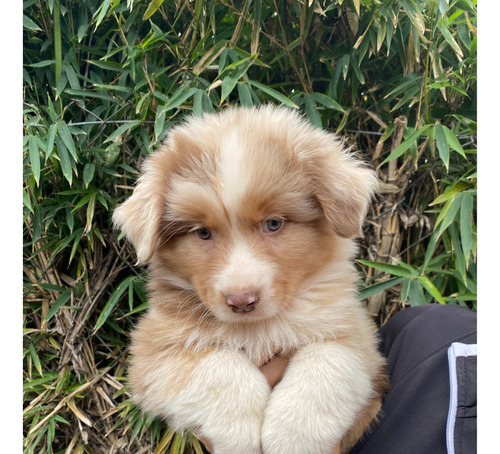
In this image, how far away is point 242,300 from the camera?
145 centimetres

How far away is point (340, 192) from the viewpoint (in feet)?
5.41

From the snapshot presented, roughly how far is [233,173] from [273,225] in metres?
0.25

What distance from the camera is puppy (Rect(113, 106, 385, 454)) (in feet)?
4.99

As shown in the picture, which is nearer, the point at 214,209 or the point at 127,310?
the point at 214,209

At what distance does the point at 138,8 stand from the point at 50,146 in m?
0.97

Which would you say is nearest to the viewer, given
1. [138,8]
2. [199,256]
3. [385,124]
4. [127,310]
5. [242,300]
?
[242,300]

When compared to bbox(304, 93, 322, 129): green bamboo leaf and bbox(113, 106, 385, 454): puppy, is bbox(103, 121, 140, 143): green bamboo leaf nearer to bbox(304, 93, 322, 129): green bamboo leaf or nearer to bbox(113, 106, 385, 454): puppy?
bbox(113, 106, 385, 454): puppy

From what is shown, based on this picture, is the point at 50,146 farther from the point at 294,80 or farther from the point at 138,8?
the point at 294,80

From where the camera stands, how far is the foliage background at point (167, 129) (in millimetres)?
2428

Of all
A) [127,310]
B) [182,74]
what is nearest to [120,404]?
[127,310]

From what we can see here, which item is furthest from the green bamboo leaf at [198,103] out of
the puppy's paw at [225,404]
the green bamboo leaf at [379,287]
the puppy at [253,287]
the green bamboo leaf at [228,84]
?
the green bamboo leaf at [379,287]

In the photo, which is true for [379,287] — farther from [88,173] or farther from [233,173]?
[88,173]

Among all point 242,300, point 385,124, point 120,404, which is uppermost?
point 385,124

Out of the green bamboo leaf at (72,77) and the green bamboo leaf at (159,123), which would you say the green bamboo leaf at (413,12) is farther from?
the green bamboo leaf at (72,77)
